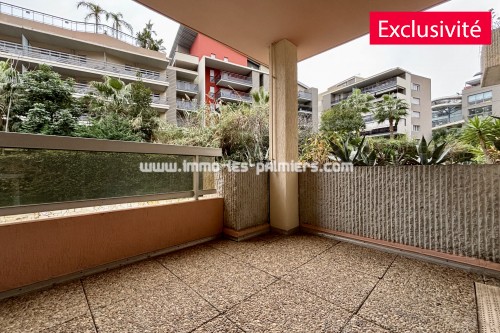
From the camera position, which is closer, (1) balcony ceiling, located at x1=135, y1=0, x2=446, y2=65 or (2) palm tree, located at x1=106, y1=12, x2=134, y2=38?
(1) balcony ceiling, located at x1=135, y1=0, x2=446, y2=65

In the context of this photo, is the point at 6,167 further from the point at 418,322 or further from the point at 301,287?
the point at 418,322

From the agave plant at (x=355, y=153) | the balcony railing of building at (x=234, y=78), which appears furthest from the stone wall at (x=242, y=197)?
the balcony railing of building at (x=234, y=78)

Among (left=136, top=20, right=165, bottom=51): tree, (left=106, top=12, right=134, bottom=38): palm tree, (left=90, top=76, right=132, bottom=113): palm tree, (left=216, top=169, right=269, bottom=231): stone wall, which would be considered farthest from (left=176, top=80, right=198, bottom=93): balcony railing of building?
(left=216, top=169, right=269, bottom=231): stone wall

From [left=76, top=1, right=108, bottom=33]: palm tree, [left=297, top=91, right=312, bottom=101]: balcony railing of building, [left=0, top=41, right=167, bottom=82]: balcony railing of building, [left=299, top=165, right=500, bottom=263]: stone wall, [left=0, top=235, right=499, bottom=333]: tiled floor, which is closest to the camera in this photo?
[left=0, top=235, right=499, bottom=333]: tiled floor

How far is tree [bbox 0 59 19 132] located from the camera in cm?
743

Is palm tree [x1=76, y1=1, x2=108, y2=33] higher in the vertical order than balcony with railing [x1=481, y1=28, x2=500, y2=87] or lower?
higher

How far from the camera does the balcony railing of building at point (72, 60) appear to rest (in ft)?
37.1

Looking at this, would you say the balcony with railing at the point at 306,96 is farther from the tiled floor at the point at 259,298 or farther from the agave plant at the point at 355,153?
the tiled floor at the point at 259,298

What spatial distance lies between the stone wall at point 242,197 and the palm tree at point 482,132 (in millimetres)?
2471

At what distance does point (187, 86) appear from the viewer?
17469 mm

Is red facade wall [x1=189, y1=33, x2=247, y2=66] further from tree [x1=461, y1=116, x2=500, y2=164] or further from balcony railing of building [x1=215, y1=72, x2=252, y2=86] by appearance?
tree [x1=461, y1=116, x2=500, y2=164]

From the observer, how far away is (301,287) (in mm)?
1551

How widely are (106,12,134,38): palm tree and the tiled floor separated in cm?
1871

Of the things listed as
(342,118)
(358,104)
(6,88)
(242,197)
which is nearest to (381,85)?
(358,104)
